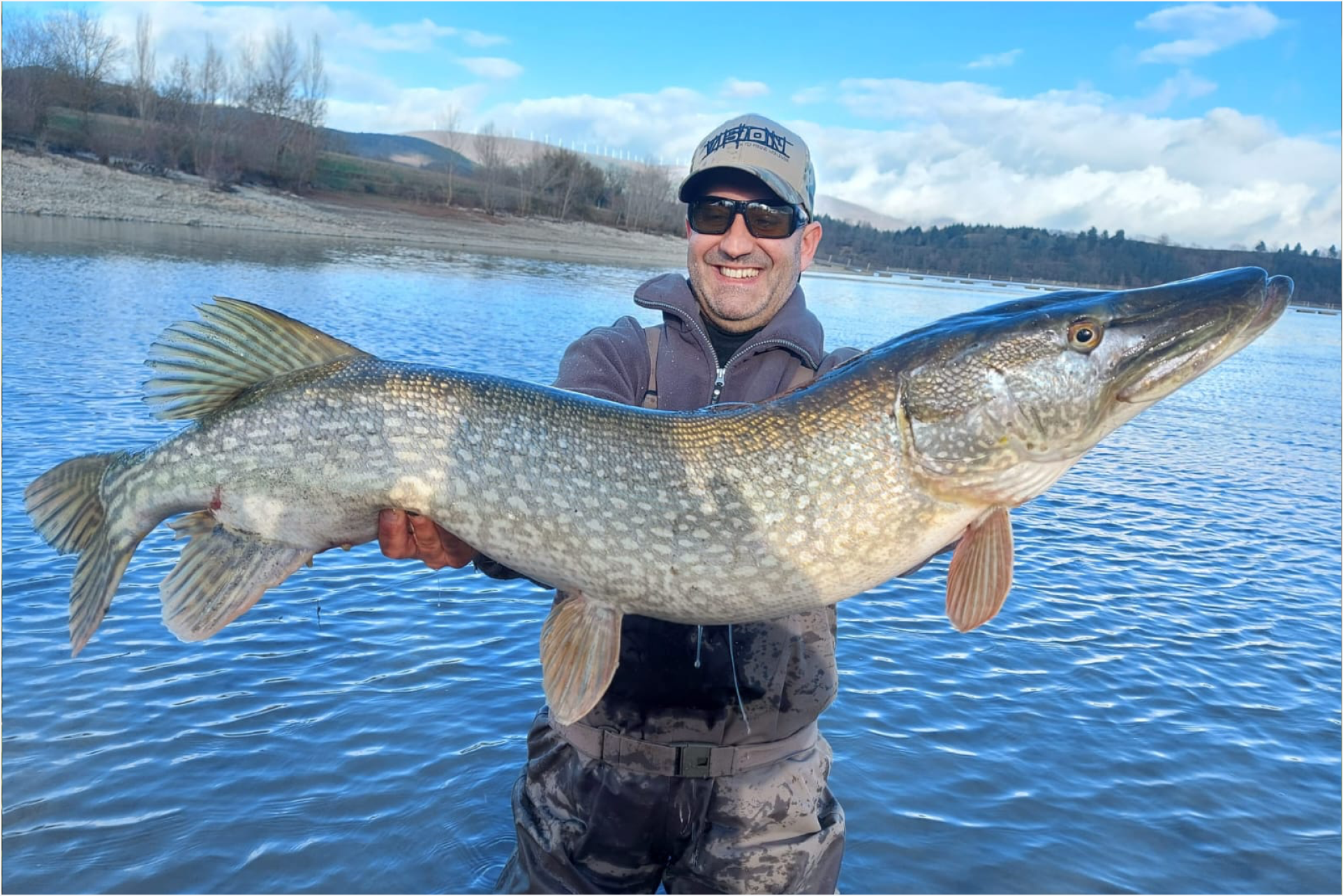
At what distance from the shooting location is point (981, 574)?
2340 millimetres

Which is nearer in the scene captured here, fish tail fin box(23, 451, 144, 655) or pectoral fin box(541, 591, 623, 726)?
pectoral fin box(541, 591, 623, 726)

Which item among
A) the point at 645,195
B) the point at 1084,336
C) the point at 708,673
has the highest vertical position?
the point at 645,195

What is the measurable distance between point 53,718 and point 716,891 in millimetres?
3511

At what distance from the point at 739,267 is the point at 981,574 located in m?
1.28

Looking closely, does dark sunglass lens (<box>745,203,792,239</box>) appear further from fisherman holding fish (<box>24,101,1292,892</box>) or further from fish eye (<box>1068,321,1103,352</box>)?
fish eye (<box>1068,321,1103,352</box>)

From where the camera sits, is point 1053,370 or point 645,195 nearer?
point 1053,370

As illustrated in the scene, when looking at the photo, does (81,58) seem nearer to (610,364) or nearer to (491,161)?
(491,161)

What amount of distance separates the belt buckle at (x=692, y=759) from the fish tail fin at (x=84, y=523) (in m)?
1.60

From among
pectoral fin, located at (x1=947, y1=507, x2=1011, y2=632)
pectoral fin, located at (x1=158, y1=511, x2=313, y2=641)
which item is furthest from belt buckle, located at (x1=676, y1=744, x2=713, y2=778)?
pectoral fin, located at (x1=158, y1=511, x2=313, y2=641)

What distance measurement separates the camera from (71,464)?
104 inches

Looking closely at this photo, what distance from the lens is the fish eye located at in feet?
7.48

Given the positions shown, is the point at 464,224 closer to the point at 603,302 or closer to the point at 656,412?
the point at 603,302

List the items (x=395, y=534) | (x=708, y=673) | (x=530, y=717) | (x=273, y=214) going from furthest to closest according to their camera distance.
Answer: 1. (x=273, y=214)
2. (x=530, y=717)
3. (x=708, y=673)
4. (x=395, y=534)

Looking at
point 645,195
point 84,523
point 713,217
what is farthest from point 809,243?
point 645,195
